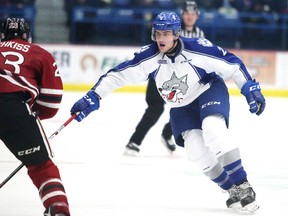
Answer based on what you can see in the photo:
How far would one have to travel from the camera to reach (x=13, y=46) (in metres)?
3.48

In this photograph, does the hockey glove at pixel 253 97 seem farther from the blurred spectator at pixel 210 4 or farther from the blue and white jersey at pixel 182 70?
the blurred spectator at pixel 210 4

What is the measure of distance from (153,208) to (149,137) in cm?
288

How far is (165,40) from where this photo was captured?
4016mm

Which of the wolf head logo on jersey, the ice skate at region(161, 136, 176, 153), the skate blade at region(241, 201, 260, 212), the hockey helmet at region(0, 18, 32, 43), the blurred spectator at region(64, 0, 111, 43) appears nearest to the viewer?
the hockey helmet at region(0, 18, 32, 43)

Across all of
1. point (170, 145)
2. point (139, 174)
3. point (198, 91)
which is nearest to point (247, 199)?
point (198, 91)

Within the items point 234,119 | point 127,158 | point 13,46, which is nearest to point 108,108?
point 234,119

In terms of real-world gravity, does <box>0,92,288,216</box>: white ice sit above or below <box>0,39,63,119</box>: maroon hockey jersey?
below

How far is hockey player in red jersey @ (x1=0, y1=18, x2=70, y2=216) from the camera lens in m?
3.32

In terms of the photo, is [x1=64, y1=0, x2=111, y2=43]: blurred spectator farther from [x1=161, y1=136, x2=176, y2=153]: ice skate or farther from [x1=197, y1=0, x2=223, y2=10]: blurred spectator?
[x1=161, y1=136, x2=176, y2=153]: ice skate

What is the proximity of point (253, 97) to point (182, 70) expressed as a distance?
1.35 ft

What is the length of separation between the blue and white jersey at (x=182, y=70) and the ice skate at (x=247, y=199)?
1.88ft

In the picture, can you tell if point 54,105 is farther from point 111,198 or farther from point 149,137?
point 149,137

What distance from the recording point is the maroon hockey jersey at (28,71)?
342cm

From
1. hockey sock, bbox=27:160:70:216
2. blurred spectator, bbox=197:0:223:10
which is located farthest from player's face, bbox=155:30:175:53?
blurred spectator, bbox=197:0:223:10
